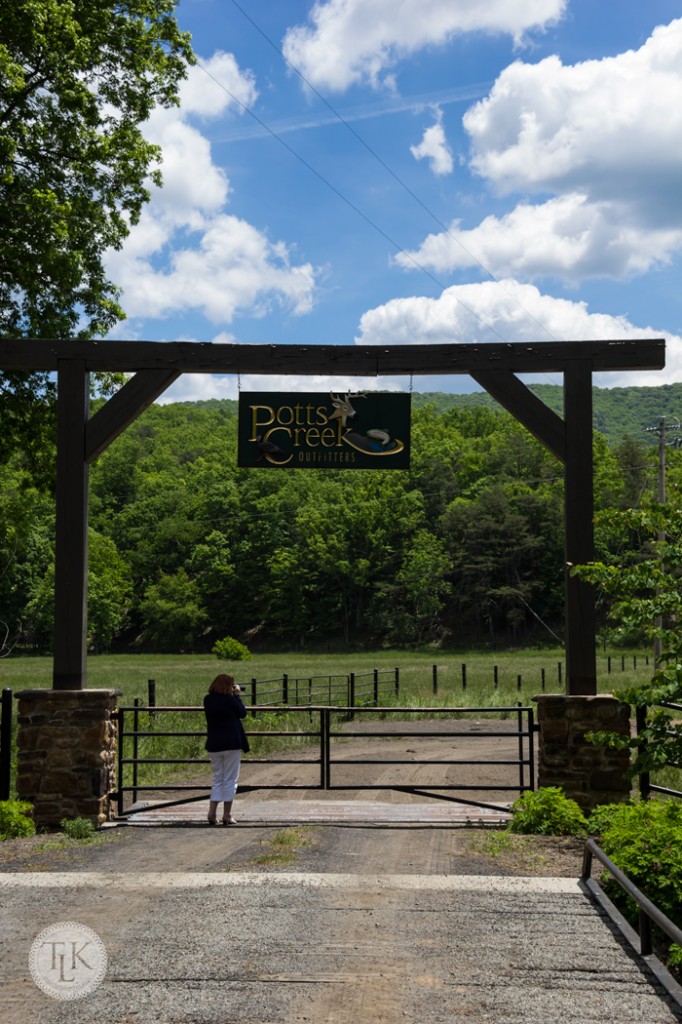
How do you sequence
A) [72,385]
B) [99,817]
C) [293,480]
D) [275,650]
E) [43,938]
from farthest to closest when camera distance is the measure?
[293,480], [275,650], [72,385], [99,817], [43,938]

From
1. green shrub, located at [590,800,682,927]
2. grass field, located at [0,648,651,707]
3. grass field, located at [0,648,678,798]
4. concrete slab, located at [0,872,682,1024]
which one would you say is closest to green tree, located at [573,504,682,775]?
green shrub, located at [590,800,682,927]

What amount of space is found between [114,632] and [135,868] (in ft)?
291

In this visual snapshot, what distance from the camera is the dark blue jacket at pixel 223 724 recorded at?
A: 10.3 m

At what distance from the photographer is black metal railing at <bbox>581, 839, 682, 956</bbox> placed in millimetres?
4824

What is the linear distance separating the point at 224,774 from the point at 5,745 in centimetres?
220

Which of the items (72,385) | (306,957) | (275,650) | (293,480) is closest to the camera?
(306,957)

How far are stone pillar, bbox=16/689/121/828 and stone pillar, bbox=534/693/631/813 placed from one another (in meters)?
4.45

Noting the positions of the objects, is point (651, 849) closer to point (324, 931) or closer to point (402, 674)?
point (324, 931)

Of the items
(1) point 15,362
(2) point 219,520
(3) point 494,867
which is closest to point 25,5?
(1) point 15,362

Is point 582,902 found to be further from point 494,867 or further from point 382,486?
point 382,486

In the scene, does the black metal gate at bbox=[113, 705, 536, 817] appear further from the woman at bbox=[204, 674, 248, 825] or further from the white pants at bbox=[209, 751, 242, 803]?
the white pants at bbox=[209, 751, 242, 803]

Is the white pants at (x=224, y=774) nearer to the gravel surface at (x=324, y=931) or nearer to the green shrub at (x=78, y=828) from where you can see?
the gravel surface at (x=324, y=931)

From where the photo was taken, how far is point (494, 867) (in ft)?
27.2

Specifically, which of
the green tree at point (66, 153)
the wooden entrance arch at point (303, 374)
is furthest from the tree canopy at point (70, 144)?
the wooden entrance arch at point (303, 374)
